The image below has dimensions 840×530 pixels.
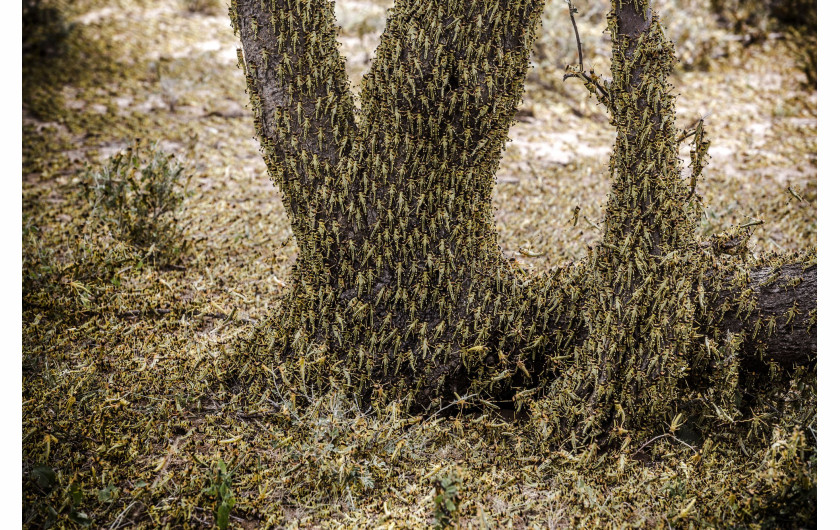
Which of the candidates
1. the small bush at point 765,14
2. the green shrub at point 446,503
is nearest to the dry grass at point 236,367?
the green shrub at point 446,503

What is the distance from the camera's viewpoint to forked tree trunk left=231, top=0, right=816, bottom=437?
9.25 ft

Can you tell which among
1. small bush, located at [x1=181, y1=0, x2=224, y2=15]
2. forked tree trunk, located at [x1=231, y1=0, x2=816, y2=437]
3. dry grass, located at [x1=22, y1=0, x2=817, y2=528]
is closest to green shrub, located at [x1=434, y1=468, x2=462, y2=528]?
dry grass, located at [x1=22, y1=0, x2=817, y2=528]

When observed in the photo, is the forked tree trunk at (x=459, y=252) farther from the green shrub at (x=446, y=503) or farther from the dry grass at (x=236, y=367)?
the green shrub at (x=446, y=503)

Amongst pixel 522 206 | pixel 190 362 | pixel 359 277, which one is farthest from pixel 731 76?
pixel 190 362

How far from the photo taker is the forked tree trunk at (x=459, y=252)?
282 centimetres

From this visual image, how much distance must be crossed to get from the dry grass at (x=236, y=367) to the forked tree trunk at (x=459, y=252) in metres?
0.23

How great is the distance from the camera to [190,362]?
342 cm

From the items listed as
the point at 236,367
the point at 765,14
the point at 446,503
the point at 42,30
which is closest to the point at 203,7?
the point at 42,30

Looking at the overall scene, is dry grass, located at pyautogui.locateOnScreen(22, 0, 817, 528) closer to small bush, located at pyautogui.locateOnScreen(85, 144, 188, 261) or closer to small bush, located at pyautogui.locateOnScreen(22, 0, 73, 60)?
small bush, located at pyautogui.locateOnScreen(85, 144, 188, 261)

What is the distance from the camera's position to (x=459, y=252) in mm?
3137

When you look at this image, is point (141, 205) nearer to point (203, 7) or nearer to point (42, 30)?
point (42, 30)

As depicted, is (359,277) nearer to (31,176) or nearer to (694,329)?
(694,329)

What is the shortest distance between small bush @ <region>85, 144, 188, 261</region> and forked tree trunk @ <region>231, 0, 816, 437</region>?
1.48 meters

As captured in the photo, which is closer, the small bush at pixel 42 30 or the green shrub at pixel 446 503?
the green shrub at pixel 446 503
